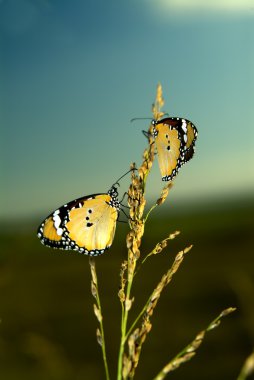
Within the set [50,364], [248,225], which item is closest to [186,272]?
[248,225]

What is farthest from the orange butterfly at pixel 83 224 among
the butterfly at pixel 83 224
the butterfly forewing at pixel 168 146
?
the butterfly forewing at pixel 168 146

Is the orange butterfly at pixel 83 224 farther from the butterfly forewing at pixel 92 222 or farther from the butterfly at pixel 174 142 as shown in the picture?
the butterfly at pixel 174 142

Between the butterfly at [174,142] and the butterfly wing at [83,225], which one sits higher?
the butterfly at [174,142]

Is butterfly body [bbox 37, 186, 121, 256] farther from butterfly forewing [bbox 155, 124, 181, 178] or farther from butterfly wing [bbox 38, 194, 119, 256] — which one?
butterfly forewing [bbox 155, 124, 181, 178]

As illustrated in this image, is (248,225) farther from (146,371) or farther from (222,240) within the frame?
(146,371)

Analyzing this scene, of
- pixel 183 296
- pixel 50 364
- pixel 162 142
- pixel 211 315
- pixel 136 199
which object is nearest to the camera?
pixel 136 199

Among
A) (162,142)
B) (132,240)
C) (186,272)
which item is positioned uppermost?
(186,272)

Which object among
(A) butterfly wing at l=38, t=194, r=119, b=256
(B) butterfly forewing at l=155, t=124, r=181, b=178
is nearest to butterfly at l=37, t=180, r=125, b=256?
(A) butterfly wing at l=38, t=194, r=119, b=256
